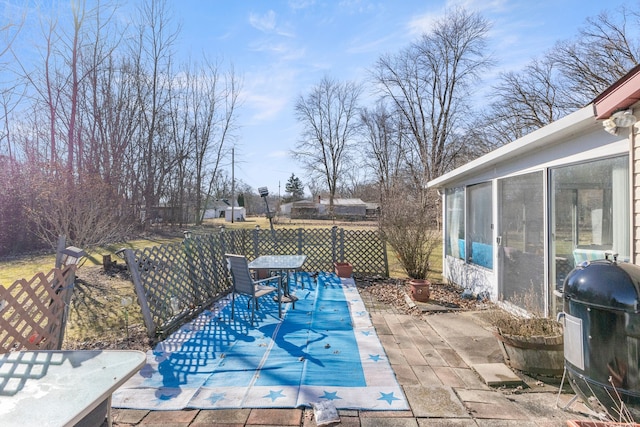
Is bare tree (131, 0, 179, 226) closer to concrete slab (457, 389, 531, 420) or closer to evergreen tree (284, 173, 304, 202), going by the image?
concrete slab (457, 389, 531, 420)

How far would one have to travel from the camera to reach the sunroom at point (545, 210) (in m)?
2.95

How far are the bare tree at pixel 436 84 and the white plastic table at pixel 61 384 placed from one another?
2242cm

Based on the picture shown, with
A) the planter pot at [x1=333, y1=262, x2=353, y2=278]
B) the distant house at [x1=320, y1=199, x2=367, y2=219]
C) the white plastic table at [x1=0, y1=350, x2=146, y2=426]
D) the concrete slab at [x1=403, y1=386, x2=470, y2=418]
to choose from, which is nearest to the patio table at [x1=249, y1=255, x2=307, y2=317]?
the planter pot at [x1=333, y1=262, x2=353, y2=278]

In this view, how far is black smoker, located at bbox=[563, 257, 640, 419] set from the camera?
1988 mm

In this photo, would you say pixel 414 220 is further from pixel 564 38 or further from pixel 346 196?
pixel 346 196

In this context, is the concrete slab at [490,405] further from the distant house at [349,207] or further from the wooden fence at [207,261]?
the distant house at [349,207]

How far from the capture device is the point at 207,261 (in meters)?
5.79

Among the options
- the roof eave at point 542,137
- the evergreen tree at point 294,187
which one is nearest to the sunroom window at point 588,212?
the roof eave at point 542,137

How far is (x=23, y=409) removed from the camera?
122cm

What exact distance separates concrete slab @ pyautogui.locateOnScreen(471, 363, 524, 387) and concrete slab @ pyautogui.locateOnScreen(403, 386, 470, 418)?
382mm

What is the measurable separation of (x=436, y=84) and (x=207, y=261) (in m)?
23.5

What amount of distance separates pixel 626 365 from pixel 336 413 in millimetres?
1789

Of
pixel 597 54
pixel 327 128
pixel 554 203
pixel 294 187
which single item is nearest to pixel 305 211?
pixel 327 128

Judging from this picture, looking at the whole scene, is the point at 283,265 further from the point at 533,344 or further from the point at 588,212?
the point at 588,212
